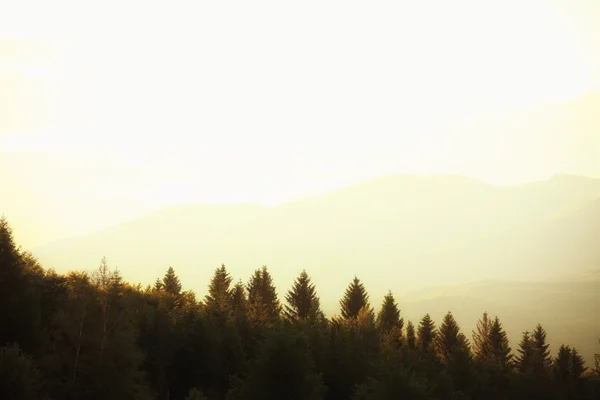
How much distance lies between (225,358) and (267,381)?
50.2 feet

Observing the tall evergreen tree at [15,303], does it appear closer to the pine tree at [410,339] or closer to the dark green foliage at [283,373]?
the dark green foliage at [283,373]

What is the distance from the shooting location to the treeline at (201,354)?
94.6 feet

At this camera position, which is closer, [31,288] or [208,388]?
[31,288]

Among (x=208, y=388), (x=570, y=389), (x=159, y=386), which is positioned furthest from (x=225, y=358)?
(x=570, y=389)

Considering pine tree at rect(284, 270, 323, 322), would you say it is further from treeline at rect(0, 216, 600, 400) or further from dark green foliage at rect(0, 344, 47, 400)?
dark green foliage at rect(0, 344, 47, 400)

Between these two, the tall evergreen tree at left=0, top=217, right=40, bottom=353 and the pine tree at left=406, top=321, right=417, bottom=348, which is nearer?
the tall evergreen tree at left=0, top=217, right=40, bottom=353

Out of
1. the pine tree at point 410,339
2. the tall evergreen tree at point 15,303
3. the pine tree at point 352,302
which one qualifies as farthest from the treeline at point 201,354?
the pine tree at point 410,339

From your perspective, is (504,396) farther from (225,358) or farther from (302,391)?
(302,391)

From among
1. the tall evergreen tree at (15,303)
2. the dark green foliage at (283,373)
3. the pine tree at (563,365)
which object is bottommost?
the pine tree at (563,365)

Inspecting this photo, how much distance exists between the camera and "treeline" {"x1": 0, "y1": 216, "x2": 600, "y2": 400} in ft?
94.6

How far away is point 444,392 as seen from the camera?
1634 inches

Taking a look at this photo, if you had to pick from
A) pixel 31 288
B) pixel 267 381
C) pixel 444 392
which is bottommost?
pixel 444 392

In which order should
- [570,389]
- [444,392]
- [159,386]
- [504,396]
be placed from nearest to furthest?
[444,392] → [159,386] → [504,396] → [570,389]

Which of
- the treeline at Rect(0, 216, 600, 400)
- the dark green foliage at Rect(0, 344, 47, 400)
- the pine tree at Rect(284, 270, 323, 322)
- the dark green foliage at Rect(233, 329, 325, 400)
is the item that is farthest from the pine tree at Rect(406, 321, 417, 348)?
the dark green foliage at Rect(0, 344, 47, 400)
